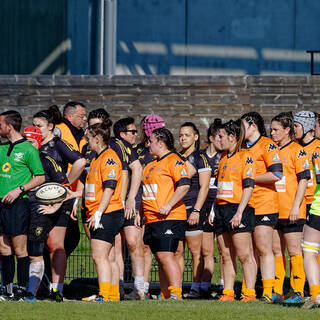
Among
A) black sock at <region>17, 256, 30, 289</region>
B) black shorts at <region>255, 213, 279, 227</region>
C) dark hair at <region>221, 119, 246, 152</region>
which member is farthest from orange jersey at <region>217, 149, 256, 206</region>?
black sock at <region>17, 256, 30, 289</region>

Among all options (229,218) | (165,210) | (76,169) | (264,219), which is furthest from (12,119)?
(264,219)

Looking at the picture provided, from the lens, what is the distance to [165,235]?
387 inches

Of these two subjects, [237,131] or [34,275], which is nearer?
[34,275]

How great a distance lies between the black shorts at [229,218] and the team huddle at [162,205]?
0.01m

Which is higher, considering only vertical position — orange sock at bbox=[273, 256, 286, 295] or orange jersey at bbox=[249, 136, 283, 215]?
orange jersey at bbox=[249, 136, 283, 215]

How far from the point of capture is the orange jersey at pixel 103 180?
9.45 metres

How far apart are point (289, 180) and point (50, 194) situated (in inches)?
113

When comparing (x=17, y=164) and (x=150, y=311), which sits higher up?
(x=17, y=164)

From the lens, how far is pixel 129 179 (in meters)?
11.0

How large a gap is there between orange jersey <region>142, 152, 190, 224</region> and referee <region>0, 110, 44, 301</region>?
1.26 metres

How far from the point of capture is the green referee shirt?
9.52 m

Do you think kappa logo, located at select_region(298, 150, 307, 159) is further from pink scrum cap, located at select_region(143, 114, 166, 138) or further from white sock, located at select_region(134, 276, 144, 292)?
white sock, located at select_region(134, 276, 144, 292)

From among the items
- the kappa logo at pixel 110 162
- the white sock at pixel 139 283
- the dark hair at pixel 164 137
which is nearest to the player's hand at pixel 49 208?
the kappa logo at pixel 110 162

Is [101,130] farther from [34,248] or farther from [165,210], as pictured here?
[34,248]
